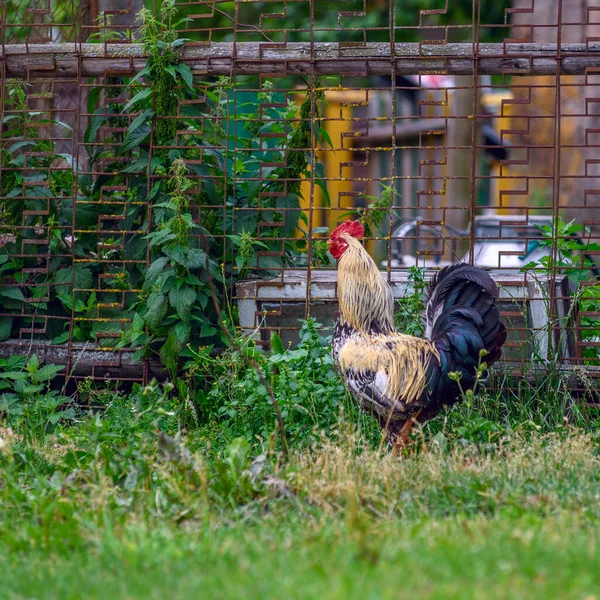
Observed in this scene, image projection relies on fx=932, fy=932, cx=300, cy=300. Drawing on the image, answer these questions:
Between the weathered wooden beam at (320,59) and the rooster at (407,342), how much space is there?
61.5 inches

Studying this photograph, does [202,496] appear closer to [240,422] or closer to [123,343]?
[240,422]

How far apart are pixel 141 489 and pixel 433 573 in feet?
6.41

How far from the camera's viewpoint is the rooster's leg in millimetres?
5727

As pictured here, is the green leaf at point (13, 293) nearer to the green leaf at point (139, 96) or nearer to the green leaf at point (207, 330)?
the green leaf at point (207, 330)

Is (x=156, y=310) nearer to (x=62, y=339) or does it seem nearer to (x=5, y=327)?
(x=62, y=339)

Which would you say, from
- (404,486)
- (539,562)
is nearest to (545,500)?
(404,486)

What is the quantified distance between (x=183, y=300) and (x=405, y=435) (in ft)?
6.31

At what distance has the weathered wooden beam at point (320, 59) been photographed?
677 cm

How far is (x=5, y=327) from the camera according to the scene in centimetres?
742

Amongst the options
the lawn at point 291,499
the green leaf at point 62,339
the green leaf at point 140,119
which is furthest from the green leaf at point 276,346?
the green leaf at point 140,119

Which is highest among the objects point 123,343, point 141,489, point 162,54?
point 162,54

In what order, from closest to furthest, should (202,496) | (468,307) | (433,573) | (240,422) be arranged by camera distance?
(433,573), (202,496), (468,307), (240,422)

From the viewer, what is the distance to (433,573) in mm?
3217

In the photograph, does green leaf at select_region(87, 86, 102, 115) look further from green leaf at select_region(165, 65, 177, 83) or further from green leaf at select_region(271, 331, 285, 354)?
green leaf at select_region(271, 331, 285, 354)
